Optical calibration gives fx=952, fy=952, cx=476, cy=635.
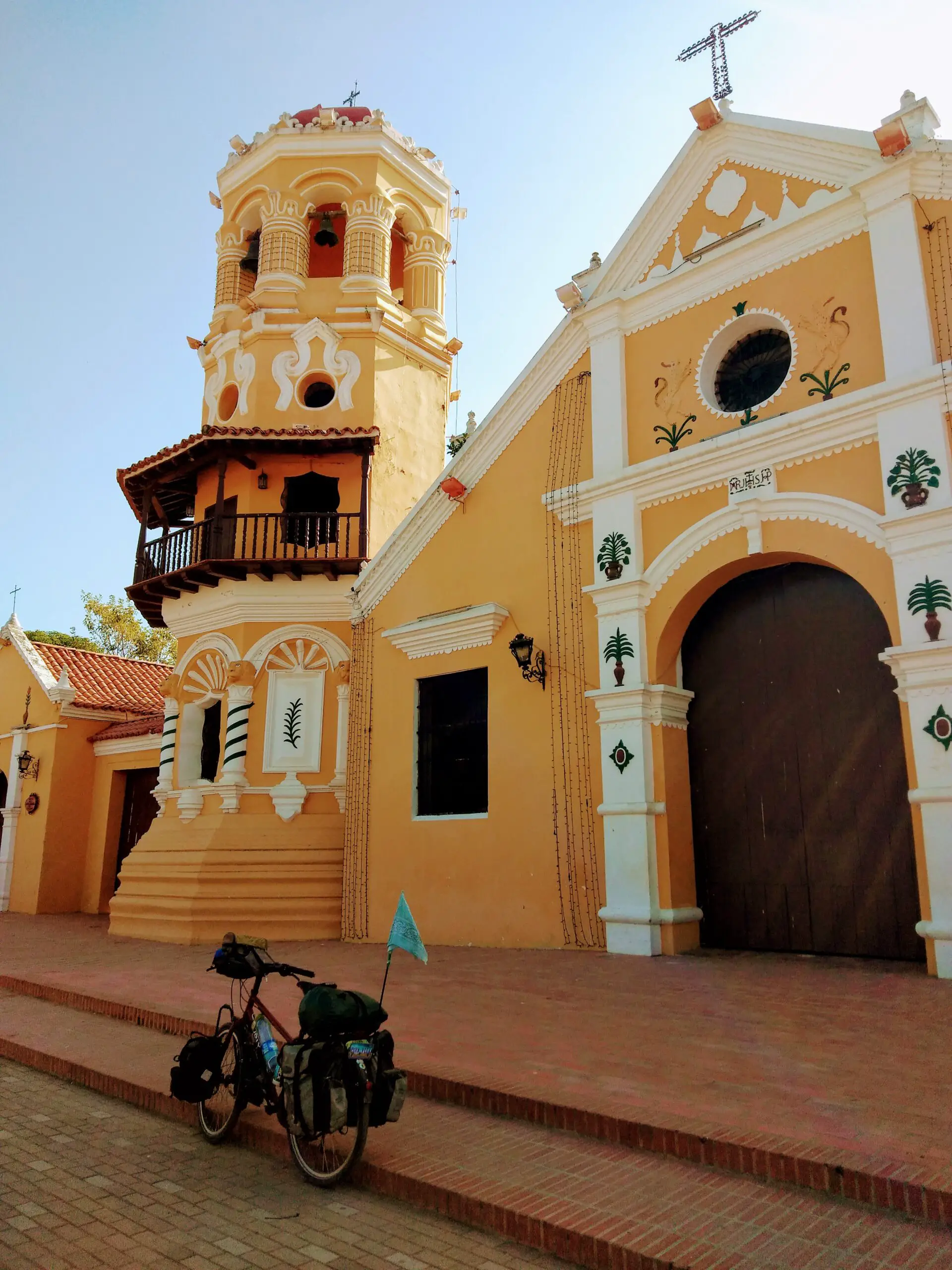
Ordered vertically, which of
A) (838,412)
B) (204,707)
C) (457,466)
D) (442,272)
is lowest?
(204,707)

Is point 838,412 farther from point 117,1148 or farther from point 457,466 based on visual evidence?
point 117,1148

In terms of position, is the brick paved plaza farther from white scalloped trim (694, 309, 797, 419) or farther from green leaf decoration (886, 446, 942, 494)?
white scalloped trim (694, 309, 797, 419)

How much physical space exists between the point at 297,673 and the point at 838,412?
810 cm

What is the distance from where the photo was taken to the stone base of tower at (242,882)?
12094 mm

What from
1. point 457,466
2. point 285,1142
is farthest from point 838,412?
point 285,1142

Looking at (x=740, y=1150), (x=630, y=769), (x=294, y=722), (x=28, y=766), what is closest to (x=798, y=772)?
(x=630, y=769)

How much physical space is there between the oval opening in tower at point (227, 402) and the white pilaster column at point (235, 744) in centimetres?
519

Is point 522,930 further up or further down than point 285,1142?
further up

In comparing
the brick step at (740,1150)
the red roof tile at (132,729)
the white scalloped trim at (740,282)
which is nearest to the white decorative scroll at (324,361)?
the white scalloped trim at (740,282)

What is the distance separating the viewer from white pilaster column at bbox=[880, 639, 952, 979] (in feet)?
22.8

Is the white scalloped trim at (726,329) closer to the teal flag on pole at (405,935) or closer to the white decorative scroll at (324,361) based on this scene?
the teal flag on pole at (405,935)

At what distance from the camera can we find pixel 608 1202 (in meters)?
3.50

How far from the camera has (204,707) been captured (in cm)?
1445

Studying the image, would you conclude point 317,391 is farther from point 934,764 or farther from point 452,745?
point 934,764
